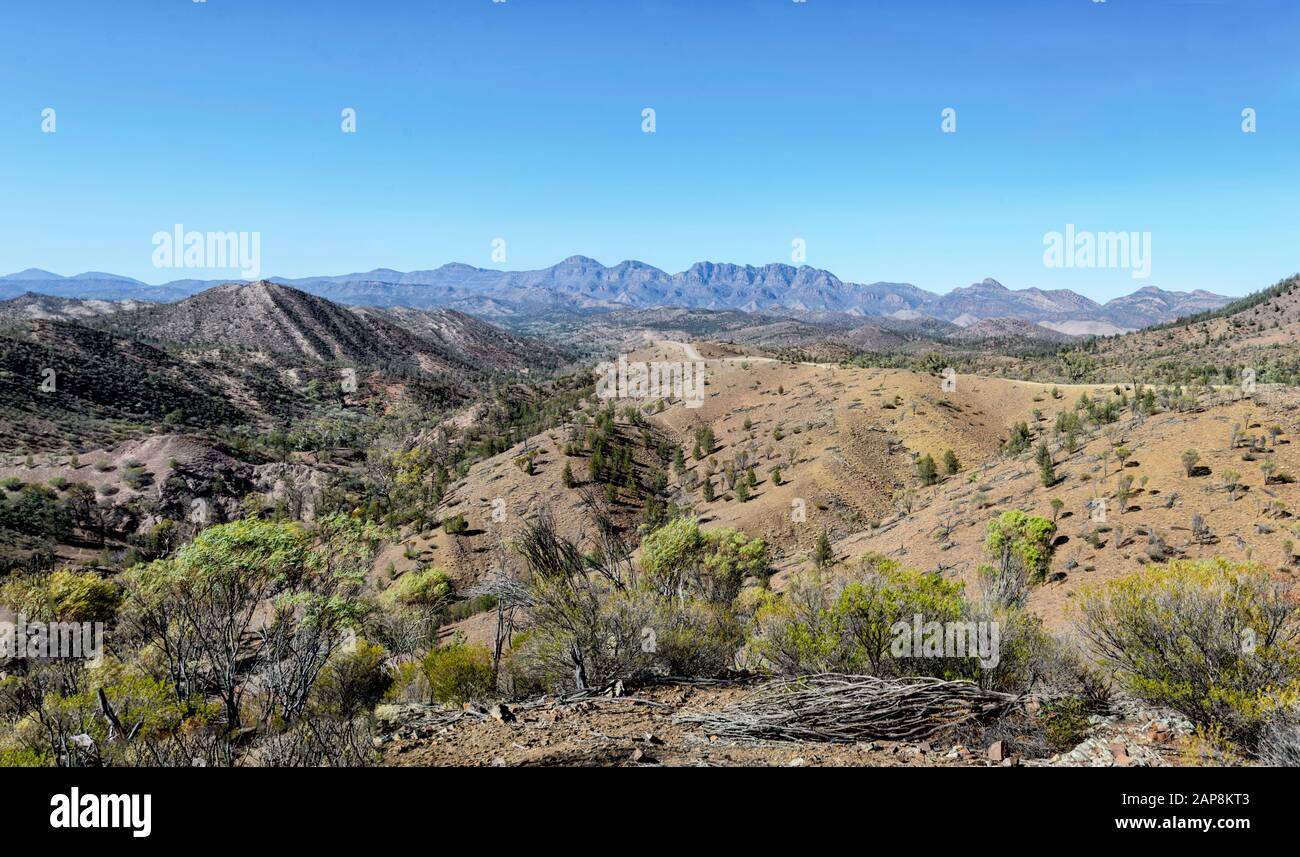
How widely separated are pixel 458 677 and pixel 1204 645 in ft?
39.9

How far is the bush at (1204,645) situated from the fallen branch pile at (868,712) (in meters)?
1.73

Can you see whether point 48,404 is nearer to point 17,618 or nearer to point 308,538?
point 17,618

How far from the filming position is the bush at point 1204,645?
604cm

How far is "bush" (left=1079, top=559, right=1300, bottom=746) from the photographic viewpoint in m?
6.04

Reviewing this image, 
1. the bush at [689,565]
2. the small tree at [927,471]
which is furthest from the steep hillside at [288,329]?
the bush at [689,565]

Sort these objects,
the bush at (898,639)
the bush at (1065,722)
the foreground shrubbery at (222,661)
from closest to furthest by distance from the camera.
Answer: the bush at (1065,722)
the bush at (898,639)
the foreground shrubbery at (222,661)

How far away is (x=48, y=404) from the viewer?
60.4 meters

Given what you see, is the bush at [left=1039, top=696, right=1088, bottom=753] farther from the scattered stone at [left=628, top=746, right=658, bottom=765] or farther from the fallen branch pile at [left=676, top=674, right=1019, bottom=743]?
the scattered stone at [left=628, top=746, right=658, bottom=765]

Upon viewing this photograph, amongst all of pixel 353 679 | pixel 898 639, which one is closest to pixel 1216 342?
pixel 898 639

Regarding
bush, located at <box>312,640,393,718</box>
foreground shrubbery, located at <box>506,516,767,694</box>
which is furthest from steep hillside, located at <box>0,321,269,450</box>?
foreground shrubbery, located at <box>506,516,767,694</box>

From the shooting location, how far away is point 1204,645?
21.9 feet

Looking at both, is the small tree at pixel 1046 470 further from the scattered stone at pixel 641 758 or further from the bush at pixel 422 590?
the bush at pixel 422 590

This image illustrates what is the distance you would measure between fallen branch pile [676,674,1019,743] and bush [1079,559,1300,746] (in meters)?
1.73
